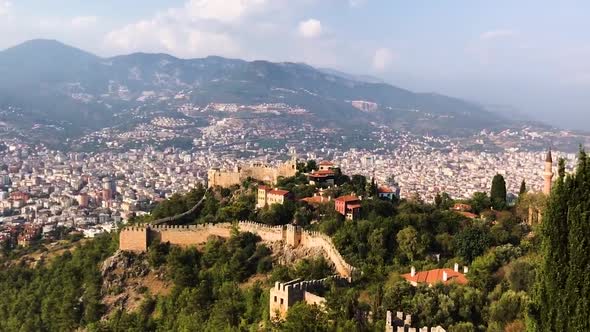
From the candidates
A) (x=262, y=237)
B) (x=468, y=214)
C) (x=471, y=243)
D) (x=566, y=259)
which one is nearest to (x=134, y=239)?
(x=262, y=237)

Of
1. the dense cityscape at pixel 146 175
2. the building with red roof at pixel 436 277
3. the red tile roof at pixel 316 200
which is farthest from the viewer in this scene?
the dense cityscape at pixel 146 175

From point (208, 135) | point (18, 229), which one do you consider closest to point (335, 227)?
point (18, 229)

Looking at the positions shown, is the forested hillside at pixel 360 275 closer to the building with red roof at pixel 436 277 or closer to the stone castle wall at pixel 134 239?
the building with red roof at pixel 436 277

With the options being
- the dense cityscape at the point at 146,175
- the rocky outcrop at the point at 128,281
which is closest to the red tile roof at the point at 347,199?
the rocky outcrop at the point at 128,281

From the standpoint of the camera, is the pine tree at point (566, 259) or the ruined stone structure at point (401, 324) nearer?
the pine tree at point (566, 259)

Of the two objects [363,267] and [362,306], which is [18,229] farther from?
[362,306]

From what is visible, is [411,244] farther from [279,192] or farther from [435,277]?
[279,192]

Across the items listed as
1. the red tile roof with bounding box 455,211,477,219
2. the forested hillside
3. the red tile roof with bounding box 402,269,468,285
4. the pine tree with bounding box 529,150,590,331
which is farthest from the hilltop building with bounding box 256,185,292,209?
the pine tree with bounding box 529,150,590,331
